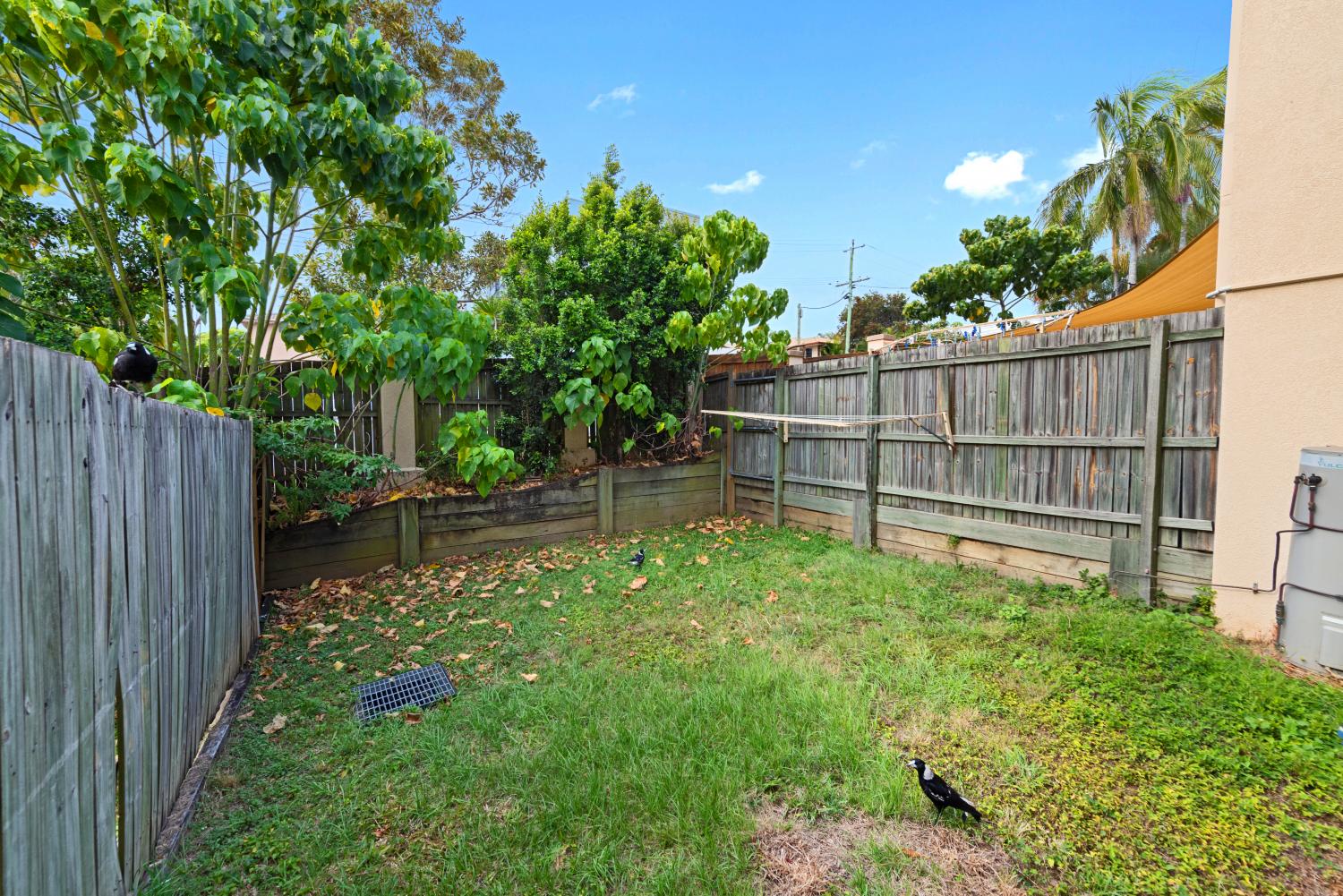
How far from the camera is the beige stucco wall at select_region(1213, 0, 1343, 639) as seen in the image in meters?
2.85

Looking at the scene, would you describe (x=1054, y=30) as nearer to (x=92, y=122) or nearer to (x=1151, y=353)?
(x=1151, y=353)

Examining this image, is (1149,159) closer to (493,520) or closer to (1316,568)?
(1316,568)

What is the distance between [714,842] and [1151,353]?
3.81 meters

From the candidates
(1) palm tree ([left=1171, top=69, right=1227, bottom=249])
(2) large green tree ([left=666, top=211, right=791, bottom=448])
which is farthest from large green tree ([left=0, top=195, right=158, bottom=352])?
(1) palm tree ([left=1171, top=69, right=1227, bottom=249])

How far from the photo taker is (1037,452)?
4055mm

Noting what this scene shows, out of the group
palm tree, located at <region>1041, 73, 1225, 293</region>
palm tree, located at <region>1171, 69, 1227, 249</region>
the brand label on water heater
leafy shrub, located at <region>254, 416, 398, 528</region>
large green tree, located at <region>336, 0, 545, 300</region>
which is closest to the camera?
the brand label on water heater

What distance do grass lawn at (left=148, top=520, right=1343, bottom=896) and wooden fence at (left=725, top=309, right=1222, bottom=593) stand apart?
1.54 ft

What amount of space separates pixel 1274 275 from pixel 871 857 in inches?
146

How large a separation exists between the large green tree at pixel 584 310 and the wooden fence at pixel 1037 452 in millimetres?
1754

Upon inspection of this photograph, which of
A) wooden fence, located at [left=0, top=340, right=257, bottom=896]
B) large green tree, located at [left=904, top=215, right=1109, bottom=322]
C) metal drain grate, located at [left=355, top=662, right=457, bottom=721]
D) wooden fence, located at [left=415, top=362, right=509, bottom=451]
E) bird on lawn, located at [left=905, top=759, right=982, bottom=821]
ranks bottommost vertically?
metal drain grate, located at [left=355, top=662, right=457, bottom=721]

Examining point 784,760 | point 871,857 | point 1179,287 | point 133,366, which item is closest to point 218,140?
point 133,366

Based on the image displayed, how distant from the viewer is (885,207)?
15617 millimetres

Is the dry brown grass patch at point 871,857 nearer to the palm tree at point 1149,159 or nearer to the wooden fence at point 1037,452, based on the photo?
the wooden fence at point 1037,452

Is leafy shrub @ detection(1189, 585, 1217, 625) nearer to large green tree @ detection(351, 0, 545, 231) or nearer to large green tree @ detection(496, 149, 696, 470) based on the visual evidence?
large green tree @ detection(496, 149, 696, 470)
